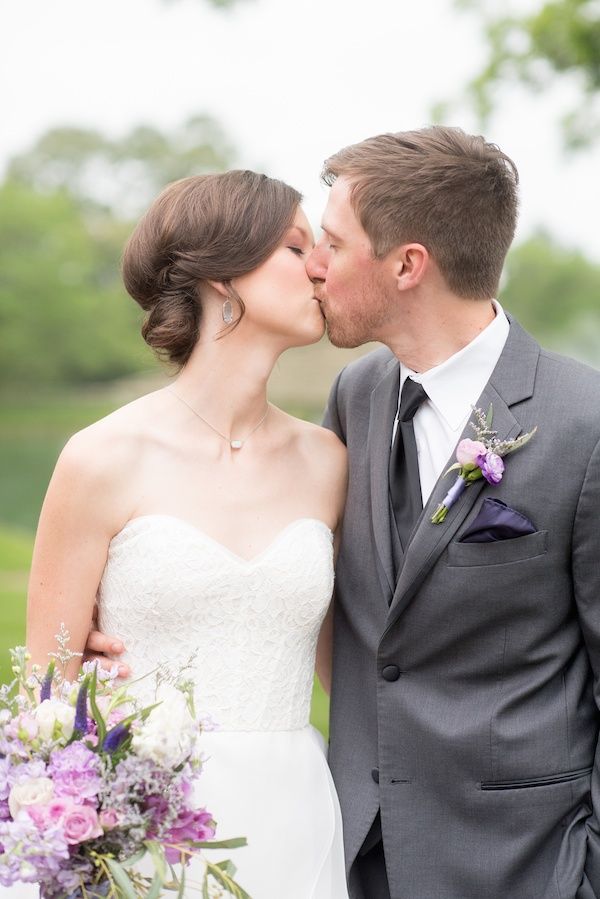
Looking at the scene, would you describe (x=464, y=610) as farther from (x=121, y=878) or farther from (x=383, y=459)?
(x=121, y=878)

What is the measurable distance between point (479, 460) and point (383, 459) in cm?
39

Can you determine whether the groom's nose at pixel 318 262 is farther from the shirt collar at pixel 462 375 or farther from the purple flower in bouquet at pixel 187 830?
the purple flower in bouquet at pixel 187 830

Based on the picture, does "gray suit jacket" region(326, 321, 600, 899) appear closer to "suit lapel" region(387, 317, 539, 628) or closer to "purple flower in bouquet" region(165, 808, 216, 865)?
"suit lapel" region(387, 317, 539, 628)

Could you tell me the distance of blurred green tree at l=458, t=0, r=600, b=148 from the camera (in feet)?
25.0

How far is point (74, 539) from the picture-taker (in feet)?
10.4

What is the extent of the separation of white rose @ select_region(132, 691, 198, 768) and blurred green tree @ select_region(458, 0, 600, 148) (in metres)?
6.45

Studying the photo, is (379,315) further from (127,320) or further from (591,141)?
(127,320)

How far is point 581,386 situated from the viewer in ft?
10.4

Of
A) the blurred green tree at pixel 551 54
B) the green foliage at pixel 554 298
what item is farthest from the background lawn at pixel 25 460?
the green foliage at pixel 554 298

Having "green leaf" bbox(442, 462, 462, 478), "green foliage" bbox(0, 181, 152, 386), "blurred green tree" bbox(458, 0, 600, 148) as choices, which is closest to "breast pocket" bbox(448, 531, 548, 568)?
"green leaf" bbox(442, 462, 462, 478)

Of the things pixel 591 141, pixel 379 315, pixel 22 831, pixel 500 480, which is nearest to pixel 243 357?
pixel 379 315

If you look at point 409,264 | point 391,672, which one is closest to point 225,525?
point 391,672

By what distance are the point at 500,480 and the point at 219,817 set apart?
121cm

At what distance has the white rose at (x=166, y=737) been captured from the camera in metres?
2.35
